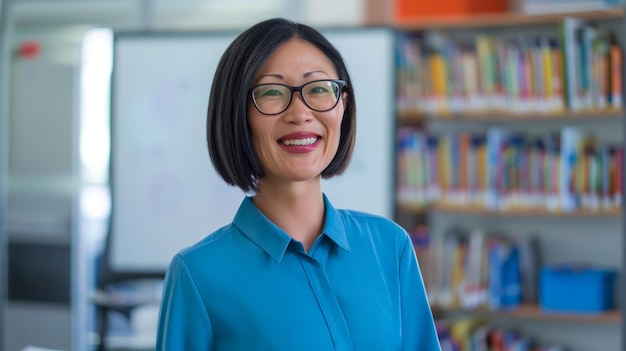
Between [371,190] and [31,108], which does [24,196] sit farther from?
[371,190]

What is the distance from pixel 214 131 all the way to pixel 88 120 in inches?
182

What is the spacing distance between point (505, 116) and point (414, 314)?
9.62ft

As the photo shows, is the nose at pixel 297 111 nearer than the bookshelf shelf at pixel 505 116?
Yes

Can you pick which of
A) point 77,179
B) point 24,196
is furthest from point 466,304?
point 24,196

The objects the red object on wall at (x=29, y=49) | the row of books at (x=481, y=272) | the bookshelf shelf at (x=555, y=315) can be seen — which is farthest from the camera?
the red object on wall at (x=29, y=49)

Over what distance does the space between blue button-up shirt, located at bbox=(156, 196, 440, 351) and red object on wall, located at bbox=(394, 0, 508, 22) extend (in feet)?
11.5

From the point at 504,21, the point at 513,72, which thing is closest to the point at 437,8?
the point at 504,21

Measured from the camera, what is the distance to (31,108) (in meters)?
5.47

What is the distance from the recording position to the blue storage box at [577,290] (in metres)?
3.70

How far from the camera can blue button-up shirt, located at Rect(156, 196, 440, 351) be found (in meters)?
0.96

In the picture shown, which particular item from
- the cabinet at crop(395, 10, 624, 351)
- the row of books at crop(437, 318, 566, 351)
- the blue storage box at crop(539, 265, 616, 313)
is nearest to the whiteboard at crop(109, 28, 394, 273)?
the cabinet at crop(395, 10, 624, 351)

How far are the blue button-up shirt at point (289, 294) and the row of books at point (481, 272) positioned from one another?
2888mm

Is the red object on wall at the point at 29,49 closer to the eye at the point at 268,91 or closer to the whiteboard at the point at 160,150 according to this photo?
the whiteboard at the point at 160,150

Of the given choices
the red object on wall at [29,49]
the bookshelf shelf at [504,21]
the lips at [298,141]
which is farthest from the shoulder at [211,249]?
the red object on wall at [29,49]
